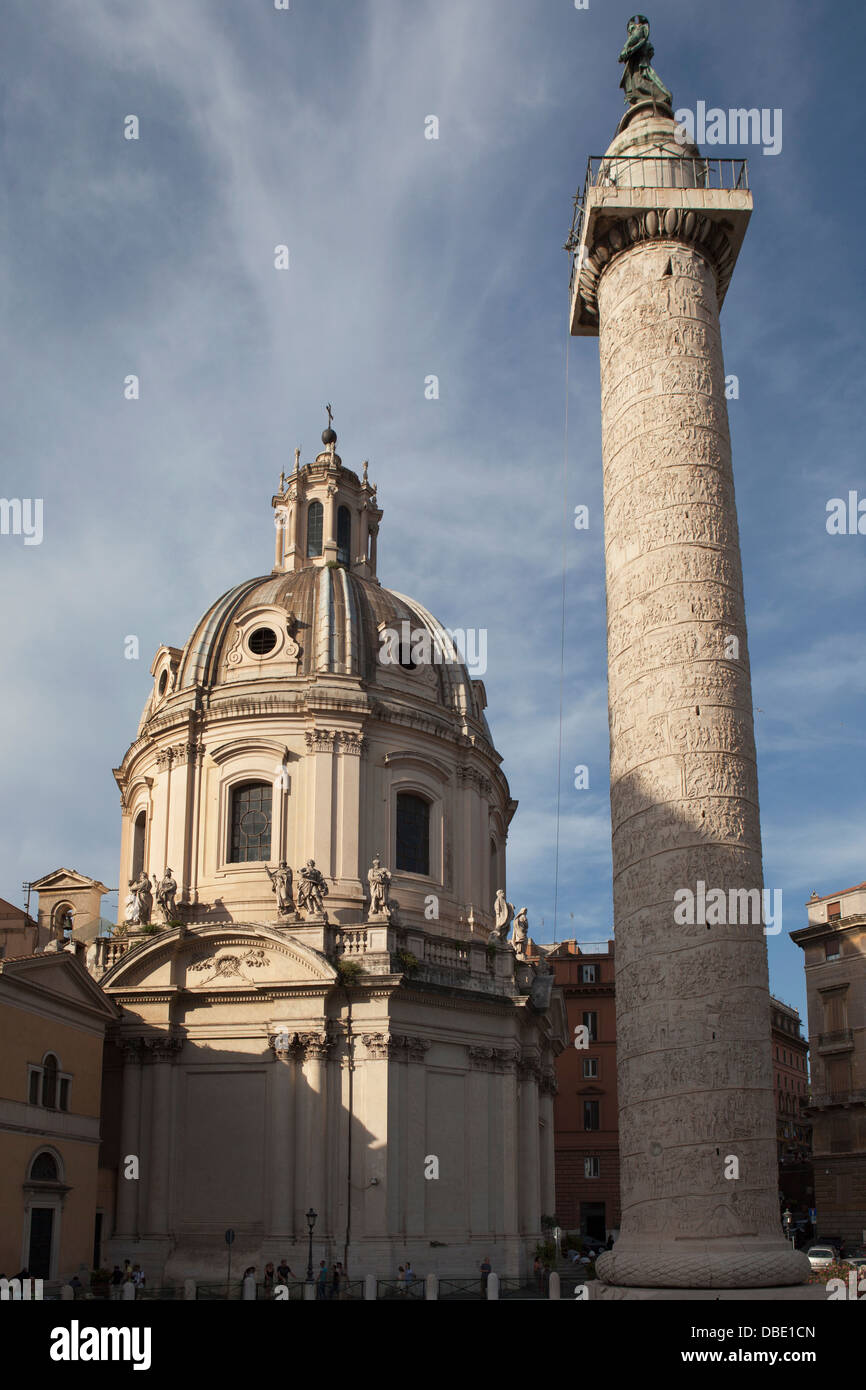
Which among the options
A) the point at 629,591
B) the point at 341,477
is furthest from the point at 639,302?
the point at 341,477

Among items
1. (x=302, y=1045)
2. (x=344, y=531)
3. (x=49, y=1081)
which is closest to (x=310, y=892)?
(x=302, y=1045)

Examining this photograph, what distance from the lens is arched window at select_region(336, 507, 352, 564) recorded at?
50594 millimetres

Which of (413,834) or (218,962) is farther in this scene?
(413,834)

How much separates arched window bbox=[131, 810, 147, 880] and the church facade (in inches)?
3.0

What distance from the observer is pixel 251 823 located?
42531 mm

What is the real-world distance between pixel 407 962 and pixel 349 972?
1740 mm

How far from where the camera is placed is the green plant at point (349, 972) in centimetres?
3650

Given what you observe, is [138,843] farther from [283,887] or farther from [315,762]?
[283,887]

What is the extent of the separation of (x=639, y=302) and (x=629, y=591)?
4559 mm

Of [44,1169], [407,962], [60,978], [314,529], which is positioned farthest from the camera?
[314,529]

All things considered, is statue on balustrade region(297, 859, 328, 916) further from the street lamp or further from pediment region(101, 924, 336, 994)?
the street lamp

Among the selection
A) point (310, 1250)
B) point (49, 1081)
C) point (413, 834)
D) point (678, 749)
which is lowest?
point (310, 1250)

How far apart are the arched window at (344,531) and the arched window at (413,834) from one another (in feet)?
35.4
